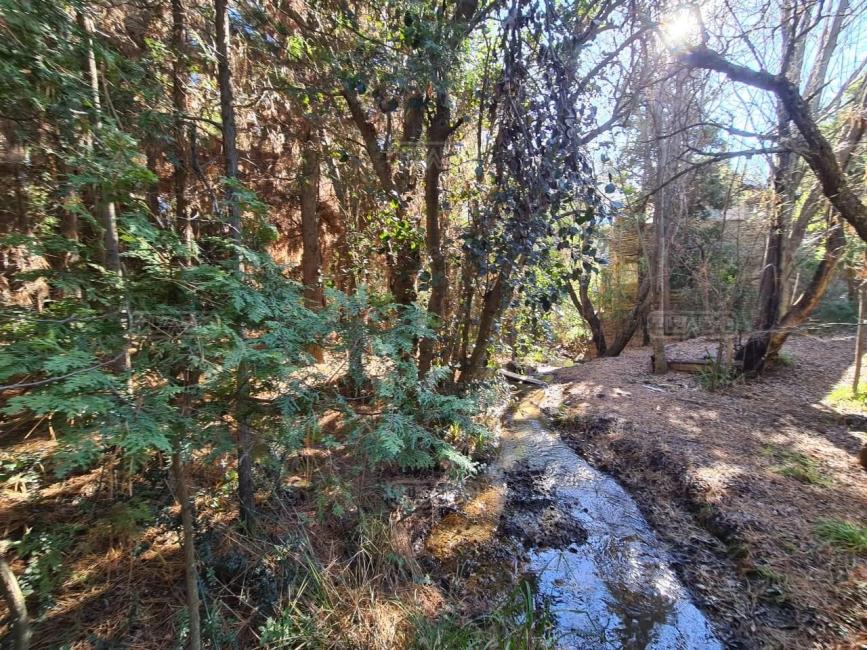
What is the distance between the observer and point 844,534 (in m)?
2.57

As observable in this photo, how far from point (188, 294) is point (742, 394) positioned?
702 cm

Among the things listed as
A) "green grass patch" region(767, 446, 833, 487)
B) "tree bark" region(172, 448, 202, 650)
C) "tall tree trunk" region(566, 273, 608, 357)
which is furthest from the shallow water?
"tall tree trunk" region(566, 273, 608, 357)

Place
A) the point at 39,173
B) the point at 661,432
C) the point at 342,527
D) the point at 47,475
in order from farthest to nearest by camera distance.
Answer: the point at 661,432, the point at 342,527, the point at 47,475, the point at 39,173

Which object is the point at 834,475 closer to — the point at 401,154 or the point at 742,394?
the point at 742,394

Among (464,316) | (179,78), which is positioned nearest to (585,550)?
(464,316)

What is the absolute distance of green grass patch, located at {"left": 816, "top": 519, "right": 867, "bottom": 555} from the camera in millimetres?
2475

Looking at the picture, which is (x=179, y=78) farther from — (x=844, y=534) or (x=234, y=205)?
(x=844, y=534)

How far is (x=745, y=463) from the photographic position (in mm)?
3674

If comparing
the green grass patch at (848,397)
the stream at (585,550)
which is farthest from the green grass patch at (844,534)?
the green grass patch at (848,397)

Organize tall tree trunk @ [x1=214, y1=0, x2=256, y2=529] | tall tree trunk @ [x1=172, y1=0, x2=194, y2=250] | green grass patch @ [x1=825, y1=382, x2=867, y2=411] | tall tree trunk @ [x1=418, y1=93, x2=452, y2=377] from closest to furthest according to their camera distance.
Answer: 1. tall tree trunk @ [x1=214, y1=0, x2=256, y2=529]
2. tall tree trunk @ [x1=172, y1=0, x2=194, y2=250]
3. tall tree trunk @ [x1=418, y1=93, x2=452, y2=377]
4. green grass patch @ [x1=825, y1=382, x2=867, y2=411]

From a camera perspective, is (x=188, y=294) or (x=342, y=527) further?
(x=342, y=527)

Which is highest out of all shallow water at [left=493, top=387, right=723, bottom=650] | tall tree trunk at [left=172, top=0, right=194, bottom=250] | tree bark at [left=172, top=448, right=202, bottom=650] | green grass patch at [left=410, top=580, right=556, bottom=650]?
tall tree trunk at [left=172, top=0, right=194, bottom=250]

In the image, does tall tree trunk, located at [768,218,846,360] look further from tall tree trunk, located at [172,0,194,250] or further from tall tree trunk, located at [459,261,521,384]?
tall tree trunk, located at [172,0,194,250]

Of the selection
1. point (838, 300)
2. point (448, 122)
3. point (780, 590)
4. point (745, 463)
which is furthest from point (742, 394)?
point (838, 300)
